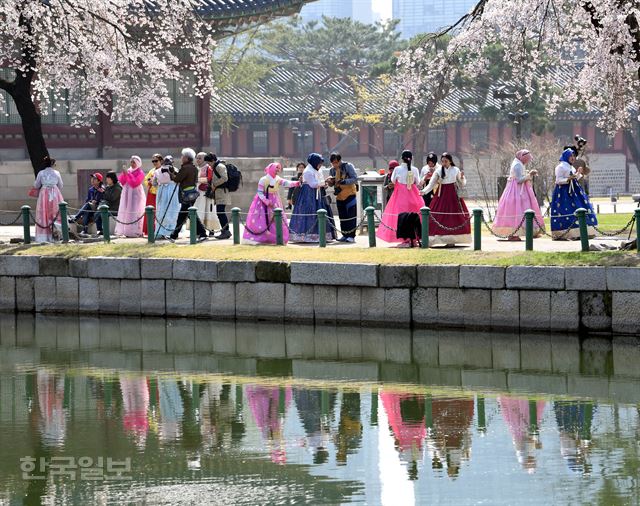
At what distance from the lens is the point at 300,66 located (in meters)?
66.7

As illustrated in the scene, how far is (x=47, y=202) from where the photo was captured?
2552cm

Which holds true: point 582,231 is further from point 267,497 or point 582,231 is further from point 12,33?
point 12,33

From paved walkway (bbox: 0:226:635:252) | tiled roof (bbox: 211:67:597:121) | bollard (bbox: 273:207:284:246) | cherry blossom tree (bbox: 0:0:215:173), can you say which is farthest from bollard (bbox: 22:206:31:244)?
tiled roof (bbox: 211:67:597:121)

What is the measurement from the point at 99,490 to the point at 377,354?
23.9ft

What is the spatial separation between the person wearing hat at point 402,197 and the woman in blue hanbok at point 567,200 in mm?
2193

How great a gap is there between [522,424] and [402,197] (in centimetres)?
966

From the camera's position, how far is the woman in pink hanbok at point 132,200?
26094 mm

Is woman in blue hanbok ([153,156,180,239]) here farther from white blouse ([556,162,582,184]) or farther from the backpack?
white blouse ([556,162,582,184])

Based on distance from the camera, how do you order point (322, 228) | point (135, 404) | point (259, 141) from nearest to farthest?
point (135, 404) < point (322, 228) < point (259, 141)

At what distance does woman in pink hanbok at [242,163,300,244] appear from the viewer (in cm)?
2319

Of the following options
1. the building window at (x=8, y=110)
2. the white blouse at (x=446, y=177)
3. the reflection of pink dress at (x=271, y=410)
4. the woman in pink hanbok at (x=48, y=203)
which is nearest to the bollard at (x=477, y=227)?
the white blouse at (x=446, y=177)

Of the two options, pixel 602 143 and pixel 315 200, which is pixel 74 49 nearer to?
pixel 315 200

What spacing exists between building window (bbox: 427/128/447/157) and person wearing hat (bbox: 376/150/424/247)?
40189 mm

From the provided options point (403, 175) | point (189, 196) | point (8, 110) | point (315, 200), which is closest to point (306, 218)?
point (315, 200)
